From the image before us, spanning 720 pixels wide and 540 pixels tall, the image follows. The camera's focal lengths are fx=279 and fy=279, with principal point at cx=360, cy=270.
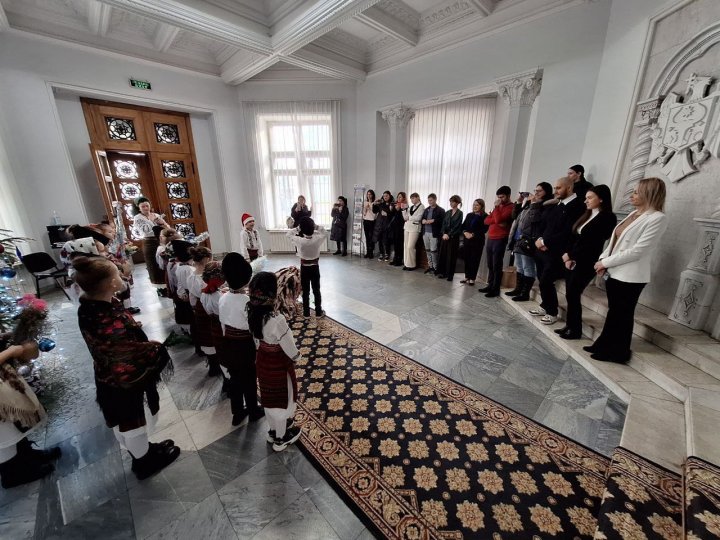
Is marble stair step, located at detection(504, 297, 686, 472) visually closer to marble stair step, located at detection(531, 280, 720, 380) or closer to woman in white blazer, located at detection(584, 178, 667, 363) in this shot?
woman in white blazer, located at detection(584, 178, 667, 363)

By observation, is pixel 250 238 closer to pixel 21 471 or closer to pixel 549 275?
pixel 21 471

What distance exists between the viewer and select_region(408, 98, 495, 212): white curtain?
6.68m

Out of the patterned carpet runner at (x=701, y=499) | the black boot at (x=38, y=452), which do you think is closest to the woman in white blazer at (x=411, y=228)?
the patterned carpet runner at (x=701, y=499)

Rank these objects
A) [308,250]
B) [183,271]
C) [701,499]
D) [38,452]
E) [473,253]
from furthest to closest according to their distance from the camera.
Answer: [473,253], [308,250], [183,271], [38,452], [701,499]

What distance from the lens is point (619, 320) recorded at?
243 centimetres

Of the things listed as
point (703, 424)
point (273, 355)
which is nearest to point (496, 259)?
point (703, 424)

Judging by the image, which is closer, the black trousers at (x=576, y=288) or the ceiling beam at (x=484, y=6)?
the black trousers at (x=576, y=288)

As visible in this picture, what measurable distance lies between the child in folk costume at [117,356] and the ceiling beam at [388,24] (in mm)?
4956

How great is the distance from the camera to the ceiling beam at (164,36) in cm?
457

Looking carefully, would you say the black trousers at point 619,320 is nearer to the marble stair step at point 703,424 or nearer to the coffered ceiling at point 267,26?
the marble stair step at point 703,424

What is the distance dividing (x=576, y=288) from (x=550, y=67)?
11.1ft

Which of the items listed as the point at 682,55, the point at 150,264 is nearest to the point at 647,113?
the point at 682,55

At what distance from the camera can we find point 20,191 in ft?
14.4

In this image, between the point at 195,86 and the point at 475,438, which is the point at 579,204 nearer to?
the point at 475,438
